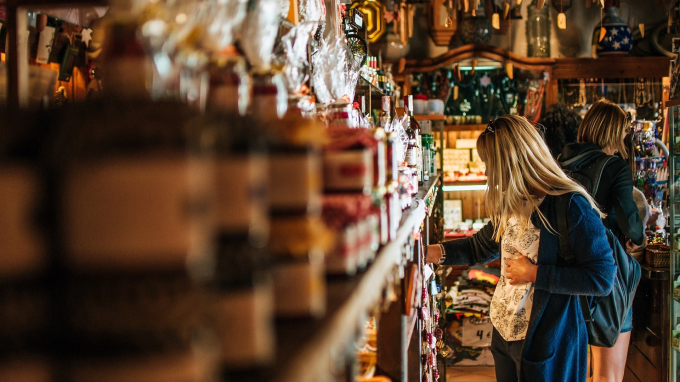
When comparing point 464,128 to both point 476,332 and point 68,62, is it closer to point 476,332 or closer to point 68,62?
point 476,332

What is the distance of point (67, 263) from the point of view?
1.21 feet

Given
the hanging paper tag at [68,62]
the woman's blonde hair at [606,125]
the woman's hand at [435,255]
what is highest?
the hanging paper tag at [68,62]

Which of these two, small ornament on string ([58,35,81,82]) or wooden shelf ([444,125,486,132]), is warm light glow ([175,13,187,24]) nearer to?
small ornament on string ([58,35,81,82])

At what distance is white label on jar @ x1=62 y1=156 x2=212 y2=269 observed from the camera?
357 mm

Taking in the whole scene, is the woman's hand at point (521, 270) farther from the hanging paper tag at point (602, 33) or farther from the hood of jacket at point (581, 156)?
the hanging paper tag at point (602, 33)

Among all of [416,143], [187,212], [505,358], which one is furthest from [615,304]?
[187,212]

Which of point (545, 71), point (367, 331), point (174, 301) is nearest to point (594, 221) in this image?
point (367, 331)

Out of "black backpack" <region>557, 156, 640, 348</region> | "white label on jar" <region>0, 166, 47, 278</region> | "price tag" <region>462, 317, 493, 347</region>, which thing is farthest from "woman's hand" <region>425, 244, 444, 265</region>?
"price tag" <region>462, 317, 493, 347</region>

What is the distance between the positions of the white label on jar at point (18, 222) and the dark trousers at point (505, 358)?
86.7 inches

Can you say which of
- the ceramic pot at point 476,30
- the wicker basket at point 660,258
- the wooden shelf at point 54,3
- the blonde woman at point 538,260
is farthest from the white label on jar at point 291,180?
the ceramic pot at point 476,30

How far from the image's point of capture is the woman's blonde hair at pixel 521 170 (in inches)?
87.8

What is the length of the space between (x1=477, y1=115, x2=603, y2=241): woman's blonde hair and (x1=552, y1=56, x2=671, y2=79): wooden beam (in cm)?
402

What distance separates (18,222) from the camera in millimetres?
362

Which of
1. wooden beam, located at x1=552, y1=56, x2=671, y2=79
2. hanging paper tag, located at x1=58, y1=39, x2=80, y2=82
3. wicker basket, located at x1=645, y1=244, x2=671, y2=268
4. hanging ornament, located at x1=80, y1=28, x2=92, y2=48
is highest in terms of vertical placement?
wooden beam, located at x1=552, y1=56, x2=671, y2=79
